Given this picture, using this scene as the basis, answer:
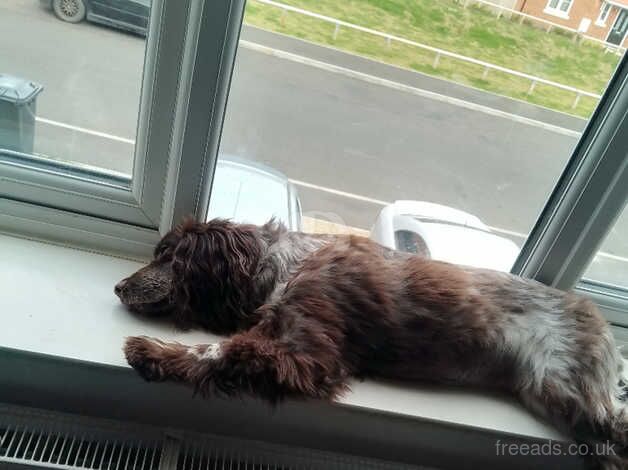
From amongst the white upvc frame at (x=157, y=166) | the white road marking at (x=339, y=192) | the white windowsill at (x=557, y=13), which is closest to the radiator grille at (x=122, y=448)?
A: the white upvc frame at (x=157, y=166)

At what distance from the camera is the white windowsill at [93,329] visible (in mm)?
1158

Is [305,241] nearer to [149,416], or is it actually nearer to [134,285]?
[134,285]

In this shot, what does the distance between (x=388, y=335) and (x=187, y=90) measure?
26.7 inches

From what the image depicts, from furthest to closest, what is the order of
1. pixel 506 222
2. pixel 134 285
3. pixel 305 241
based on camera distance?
pixel 506 222
pixel 305 241
pixel 134 285

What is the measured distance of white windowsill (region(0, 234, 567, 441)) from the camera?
1.16 metres

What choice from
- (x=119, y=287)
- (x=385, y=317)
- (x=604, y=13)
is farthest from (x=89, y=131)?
(x=604, y=13)

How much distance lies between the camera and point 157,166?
133cm

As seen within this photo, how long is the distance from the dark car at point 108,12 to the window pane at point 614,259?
50.4 inches

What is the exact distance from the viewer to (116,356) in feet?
3.78

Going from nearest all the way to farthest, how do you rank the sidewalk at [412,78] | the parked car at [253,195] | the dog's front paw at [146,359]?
the dog's front paw at [146,359] < the sidewalk at [412,78] < the parked car at [253,195]

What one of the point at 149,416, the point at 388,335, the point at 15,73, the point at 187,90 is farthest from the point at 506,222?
the point at 15,73

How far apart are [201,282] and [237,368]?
227 mm

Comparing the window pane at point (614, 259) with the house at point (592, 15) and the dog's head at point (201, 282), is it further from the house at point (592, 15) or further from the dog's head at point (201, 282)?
the dog's head at point (201, 282)

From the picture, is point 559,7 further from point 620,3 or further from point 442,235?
point 442,235
